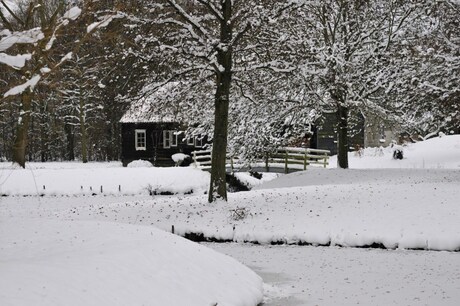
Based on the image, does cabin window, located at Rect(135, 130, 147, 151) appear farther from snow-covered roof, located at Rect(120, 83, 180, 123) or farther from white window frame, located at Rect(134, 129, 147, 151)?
snow-covered roof, located at Rect(120, 83, 180, 123)

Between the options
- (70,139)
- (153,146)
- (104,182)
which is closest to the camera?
(104,182)

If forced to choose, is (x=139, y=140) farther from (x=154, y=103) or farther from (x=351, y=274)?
(x=351, y=274)

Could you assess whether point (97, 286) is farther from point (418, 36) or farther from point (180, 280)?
point (418, 36)

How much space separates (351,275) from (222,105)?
8733mm

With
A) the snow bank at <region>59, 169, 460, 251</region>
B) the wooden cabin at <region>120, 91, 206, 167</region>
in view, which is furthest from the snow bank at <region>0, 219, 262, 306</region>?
the wooden cabin at <region>120, 91, 206, 167</region>

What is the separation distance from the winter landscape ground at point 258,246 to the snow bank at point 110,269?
21 millimetres

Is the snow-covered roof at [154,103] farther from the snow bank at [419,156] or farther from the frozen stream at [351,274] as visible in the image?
the snow bank at [419,156]

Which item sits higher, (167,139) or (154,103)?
(154,103)

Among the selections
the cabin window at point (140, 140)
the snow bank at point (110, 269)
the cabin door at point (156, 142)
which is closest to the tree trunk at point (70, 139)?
the cabin window at point (140, 140)

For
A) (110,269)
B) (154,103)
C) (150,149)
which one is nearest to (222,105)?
(154,103)

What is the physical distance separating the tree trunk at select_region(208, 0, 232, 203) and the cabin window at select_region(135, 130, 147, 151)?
31.0 metres

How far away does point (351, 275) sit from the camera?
12555 mm

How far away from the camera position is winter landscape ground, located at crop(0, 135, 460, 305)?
7.84 metres

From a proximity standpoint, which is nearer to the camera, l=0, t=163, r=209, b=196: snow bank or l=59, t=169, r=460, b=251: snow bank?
l=59, t=169, r=460, b=251: snow bank
